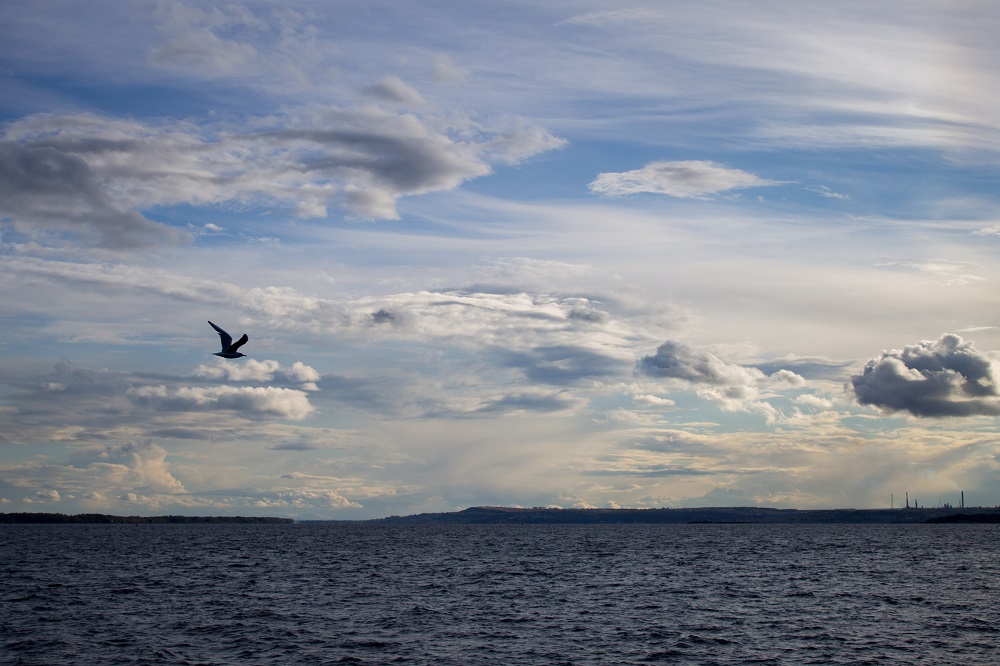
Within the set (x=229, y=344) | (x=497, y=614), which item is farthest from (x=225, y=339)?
(x=497, y=614)

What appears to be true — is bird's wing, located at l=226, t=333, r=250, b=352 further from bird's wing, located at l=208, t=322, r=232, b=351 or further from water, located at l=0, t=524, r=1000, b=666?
water, located at l=0, t=524, r=1000, b=666

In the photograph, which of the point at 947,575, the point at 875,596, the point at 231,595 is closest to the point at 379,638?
the point at 231,595

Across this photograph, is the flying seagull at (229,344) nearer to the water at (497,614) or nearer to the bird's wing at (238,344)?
the bird's wing at (238,344)

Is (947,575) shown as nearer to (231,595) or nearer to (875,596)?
(875,596)

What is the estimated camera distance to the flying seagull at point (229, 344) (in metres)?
50.0

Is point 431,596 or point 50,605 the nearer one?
point 50,605

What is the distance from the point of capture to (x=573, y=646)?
162 feet

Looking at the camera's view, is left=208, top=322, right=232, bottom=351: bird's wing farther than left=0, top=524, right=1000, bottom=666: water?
Yes

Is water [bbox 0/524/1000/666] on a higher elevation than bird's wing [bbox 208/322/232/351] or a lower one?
lower

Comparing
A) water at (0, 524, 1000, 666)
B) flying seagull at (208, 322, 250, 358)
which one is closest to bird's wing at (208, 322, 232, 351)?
flying seagull at (208, 322, 250, 358)

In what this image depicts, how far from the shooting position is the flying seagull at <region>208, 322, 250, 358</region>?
50.0 metres

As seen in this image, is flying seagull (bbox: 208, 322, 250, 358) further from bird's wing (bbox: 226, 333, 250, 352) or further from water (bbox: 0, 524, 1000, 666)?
water (bbox: 0, 524, 1000, 666)

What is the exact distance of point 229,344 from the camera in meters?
53.5

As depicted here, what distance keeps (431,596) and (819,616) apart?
30463 millimetres
